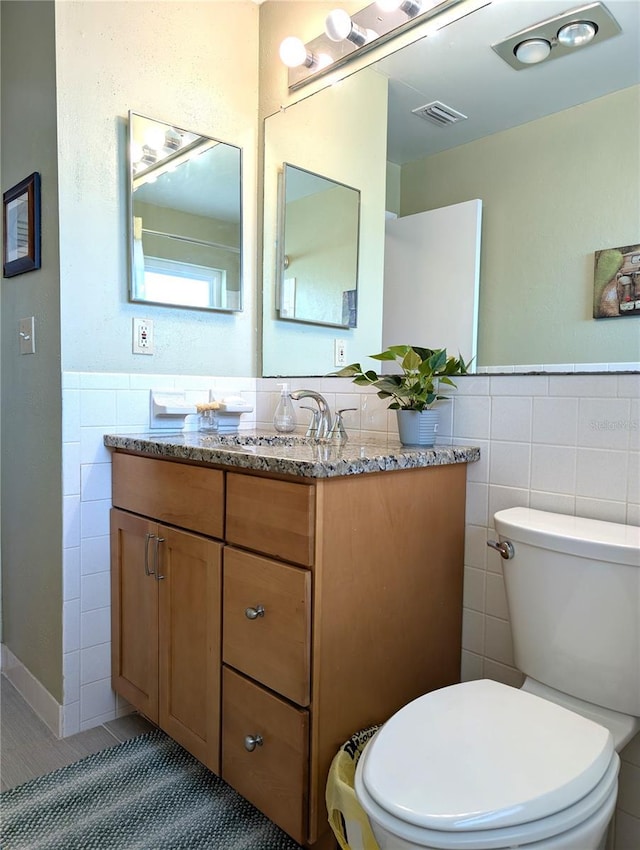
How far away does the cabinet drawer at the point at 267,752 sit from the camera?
1102 mm

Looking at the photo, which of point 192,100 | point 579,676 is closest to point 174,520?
point 579,676

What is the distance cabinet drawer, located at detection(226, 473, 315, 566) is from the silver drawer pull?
0.40 meters

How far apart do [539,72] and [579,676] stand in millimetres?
1359

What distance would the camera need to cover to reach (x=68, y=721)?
5.50 feet

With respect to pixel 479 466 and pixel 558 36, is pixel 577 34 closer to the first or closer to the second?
pixel 558 36

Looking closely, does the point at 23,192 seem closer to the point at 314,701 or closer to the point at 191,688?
the point at 191,688

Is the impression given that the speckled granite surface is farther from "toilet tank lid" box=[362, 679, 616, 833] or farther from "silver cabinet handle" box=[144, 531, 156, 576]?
"toilet tank lid" box=[362, 679, 616, 833]

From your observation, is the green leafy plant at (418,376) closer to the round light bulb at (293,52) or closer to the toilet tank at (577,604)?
the toilet tank at (577,604)

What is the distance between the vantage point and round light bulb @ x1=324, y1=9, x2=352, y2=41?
1.66 m

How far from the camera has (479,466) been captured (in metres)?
1.42

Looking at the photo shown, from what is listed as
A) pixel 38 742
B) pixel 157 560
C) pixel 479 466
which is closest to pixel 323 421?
pixel 479 466

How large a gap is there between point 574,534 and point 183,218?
152cm

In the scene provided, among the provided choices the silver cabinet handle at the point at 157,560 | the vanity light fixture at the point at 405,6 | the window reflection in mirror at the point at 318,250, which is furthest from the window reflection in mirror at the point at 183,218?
the silver cabinet handle at the point at 157,560

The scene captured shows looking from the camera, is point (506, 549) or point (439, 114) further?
point (439, 114)
